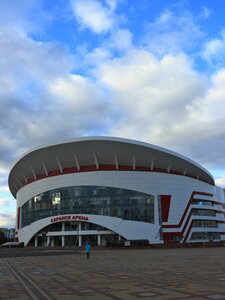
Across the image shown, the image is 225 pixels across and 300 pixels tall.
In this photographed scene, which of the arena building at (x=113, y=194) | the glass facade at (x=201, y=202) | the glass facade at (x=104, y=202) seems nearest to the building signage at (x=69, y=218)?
the arena building at (x=113, y=194)

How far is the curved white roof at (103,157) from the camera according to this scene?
73.6 m

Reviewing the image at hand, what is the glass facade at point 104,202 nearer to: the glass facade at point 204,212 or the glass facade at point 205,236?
the glass facade at point 205,236

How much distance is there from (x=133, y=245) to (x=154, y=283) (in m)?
54.2

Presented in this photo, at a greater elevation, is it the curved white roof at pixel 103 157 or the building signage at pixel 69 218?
the curved white roof at pixel 103 157

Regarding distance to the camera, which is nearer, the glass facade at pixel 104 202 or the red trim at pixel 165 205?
the glass facade at pixel 104 202

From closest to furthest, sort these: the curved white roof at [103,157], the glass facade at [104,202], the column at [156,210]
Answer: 1. the curved white roof at [103,157]
2. the column at [156,210]
3. the glass facade at [104,202]

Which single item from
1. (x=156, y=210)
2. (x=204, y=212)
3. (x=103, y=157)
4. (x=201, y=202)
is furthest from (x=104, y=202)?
(x=204, y=212)

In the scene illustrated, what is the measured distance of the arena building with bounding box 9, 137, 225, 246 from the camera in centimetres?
7538

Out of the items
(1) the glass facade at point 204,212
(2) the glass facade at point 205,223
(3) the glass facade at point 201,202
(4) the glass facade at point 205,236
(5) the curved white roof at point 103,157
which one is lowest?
(4) the glass facade at point 205,236

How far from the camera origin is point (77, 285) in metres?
13.5

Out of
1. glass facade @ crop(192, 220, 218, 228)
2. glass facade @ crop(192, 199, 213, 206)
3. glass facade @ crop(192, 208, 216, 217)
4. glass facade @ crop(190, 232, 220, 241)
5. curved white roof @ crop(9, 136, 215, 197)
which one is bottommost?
glass facade @ crop(190, 232, 220, 241)

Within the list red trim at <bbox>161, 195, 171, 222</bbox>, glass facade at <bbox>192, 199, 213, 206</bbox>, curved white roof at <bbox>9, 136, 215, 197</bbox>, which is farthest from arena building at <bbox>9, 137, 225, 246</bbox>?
glass facade at <bbox>192, 199, 213, 206</bbox>

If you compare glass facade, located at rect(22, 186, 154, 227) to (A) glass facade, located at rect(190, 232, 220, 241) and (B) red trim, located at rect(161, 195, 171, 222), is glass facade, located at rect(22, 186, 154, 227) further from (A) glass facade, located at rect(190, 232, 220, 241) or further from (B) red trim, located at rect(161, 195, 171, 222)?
(A) glass facade, located at rect(190, 232, 220, 241)

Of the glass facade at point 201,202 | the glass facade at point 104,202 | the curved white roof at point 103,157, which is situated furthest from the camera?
the glass facade at point 201,202
